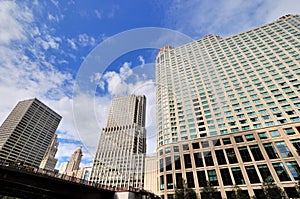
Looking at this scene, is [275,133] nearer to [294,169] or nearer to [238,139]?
[238,139]

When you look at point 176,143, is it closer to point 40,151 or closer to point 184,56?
point 184,56

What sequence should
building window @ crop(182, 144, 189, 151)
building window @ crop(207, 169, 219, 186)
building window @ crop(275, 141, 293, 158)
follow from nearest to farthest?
1. building window @ crop(275, 141, 293, 158)
2. building window @ crop(207, 169, 219, 186)
3. building window @ crop(182, 144, 189, 151)

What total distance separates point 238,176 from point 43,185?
37484mm

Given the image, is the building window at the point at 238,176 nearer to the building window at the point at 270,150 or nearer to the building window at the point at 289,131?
the building window at the point at 270,150

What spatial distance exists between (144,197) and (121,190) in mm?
5989

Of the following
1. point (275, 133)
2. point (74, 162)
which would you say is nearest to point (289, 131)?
point (275, 133)

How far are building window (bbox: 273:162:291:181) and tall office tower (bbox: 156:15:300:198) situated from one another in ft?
0.05

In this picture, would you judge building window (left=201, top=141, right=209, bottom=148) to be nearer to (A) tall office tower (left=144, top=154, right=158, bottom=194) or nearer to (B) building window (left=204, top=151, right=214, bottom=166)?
(B) building window (left=204, top=151, right=214, bottom=166)

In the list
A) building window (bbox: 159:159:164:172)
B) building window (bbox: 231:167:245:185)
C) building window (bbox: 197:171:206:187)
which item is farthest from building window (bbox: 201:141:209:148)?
building window (bbox: 159:159:164:172)

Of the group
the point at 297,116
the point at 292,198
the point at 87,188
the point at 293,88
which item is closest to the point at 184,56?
the point at 293,88

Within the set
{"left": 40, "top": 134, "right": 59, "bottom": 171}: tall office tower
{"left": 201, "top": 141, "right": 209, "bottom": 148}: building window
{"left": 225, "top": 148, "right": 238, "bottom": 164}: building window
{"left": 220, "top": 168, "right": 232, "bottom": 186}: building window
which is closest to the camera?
{"left": 220, "top": 168, "right": 232, "bottom": 186}: building window

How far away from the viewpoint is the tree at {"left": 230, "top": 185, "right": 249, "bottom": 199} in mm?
30062

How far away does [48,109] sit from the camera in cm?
14388

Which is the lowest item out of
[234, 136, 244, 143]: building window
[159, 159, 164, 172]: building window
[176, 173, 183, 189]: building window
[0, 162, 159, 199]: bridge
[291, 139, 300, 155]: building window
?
[0, 162, 159, 199]: bridge
